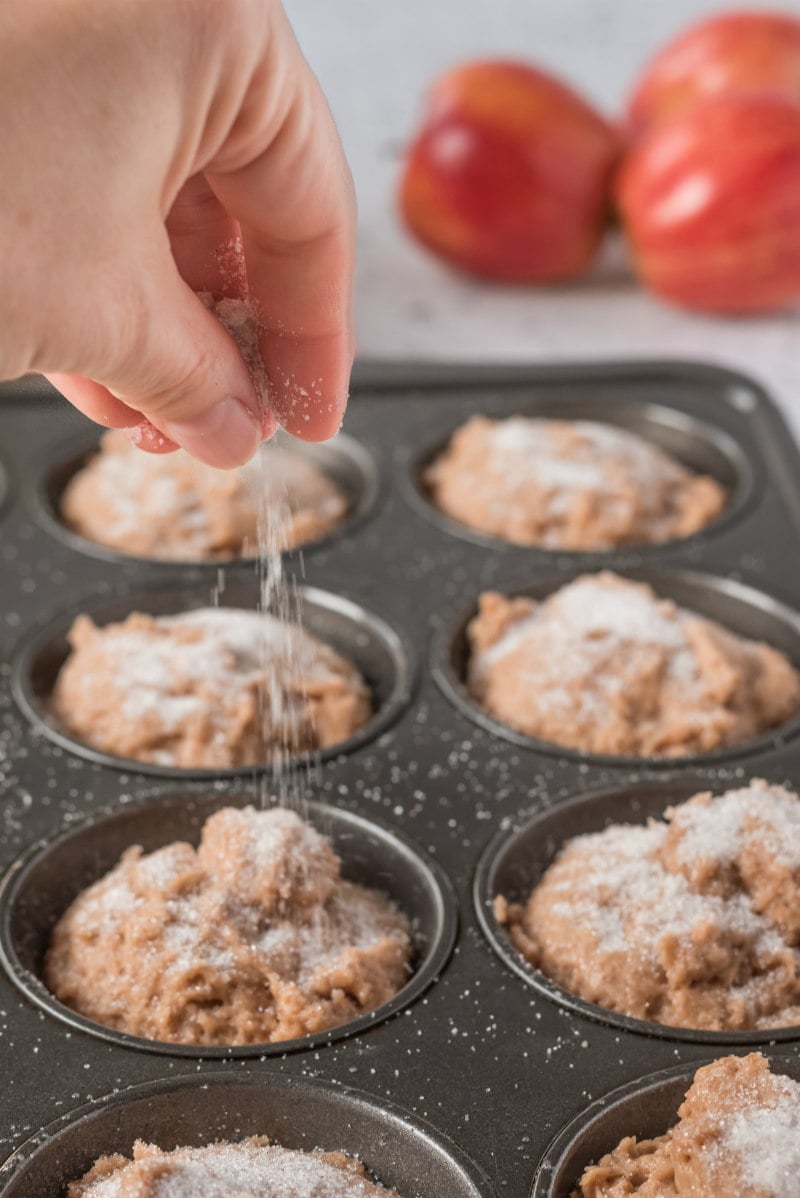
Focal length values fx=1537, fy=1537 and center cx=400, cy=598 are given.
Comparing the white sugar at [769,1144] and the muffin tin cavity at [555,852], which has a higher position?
the white sugar at [769,1144]

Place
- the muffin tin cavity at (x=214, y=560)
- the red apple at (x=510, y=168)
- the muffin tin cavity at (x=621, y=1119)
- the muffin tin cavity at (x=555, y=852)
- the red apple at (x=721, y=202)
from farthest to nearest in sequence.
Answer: the red apple at (x=510, y=168) → the red apple at (x=721, y=202) → the muffin tin cavity at (x=214, y=560) → the muffin tin cavity at (x=555, y=852) → the muffin tin cavity at (x=621, y=1119)

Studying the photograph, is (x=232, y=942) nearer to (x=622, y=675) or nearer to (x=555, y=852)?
(x=555, y=852)

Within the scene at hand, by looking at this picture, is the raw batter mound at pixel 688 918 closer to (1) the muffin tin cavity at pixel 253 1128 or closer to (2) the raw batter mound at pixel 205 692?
(1) the muffin tin cavity at pixel 253 1128

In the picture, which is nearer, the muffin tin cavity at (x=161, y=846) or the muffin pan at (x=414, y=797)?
the muffin pan at (x=414, y=797)

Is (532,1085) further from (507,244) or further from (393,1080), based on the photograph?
(507,244)

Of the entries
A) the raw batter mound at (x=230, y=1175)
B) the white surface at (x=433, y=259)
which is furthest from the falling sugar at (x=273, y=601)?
the white surface at (x=433, y=259)

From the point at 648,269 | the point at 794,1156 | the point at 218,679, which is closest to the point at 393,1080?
the point at 794,1156
